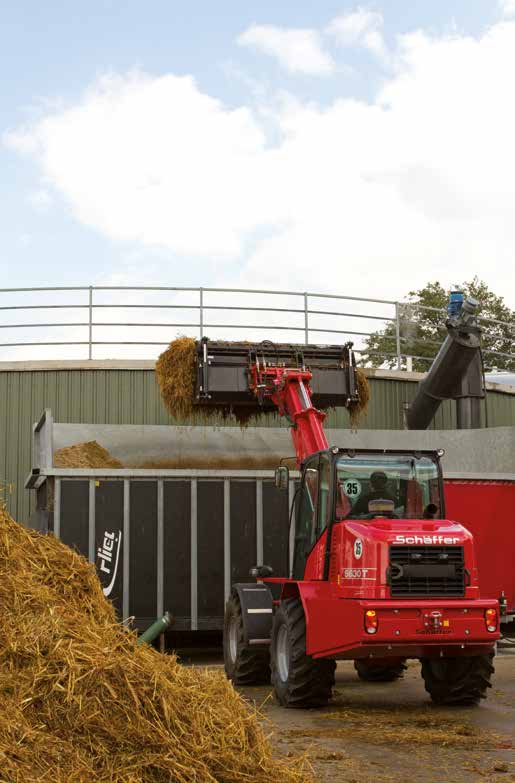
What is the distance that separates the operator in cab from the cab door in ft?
1.22

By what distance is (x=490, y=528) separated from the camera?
51.9 feet

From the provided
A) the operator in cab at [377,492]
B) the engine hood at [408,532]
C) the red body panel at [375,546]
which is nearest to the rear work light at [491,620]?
the red body panel at [375,546]

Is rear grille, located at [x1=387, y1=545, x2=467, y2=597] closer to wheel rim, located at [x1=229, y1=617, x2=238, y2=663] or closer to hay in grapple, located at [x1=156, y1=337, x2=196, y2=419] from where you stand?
wheel rim, located at [x1=229, y1=617, x2=238, y2=663]

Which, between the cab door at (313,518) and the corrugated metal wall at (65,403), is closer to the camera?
the cab door at (313,518)

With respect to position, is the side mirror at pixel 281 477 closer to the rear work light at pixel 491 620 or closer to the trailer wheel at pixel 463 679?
the trailer wheel at pixel 463 679

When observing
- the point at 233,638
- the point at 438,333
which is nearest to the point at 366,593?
the point at 233,638

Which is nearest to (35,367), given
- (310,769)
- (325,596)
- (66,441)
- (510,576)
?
(66,441)

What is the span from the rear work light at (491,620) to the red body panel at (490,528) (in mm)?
5556

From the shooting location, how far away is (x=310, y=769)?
7223 mm

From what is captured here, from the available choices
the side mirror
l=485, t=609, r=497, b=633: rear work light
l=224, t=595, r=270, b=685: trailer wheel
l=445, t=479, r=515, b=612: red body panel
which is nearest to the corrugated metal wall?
l=445, t=479, r=515, b=612: red body panel

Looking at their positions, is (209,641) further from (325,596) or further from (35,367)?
(35,367)

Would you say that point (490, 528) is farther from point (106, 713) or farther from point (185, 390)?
point (106, 713)

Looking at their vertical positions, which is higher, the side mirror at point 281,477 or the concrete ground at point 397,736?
the side mirror at point 281,477

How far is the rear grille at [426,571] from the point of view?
1011 centimetres
